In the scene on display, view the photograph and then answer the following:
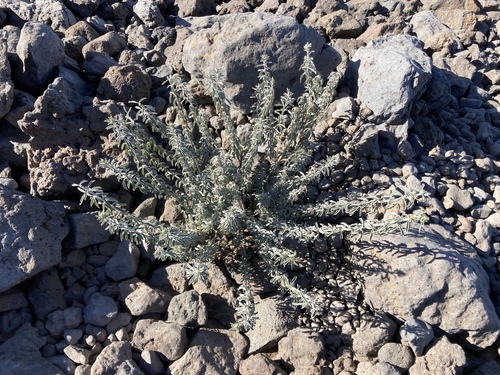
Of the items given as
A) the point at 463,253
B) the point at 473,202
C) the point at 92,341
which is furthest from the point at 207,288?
the point at 473,202

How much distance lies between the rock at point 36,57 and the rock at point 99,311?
1.71m

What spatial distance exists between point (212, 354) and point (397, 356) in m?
1.05

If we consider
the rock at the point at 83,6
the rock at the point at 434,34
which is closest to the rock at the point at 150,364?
the rock at the point at 83,6

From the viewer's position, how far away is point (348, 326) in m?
3.05

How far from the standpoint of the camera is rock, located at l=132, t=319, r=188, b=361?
9.63 ft

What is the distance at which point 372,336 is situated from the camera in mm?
2951

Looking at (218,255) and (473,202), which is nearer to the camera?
(218,255)

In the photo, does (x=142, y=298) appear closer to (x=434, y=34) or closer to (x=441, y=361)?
(x=441, y=361)

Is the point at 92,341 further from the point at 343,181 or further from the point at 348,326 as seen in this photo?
the point at 343,181

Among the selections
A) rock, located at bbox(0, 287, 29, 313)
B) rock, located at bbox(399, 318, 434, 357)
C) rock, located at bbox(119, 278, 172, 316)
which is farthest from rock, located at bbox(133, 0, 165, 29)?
rock, located at bbox(399, 318, 434, 357)

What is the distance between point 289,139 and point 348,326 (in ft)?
4.26

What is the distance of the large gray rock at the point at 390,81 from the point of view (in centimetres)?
370

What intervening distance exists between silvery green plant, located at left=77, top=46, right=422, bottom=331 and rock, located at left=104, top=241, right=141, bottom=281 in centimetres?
11

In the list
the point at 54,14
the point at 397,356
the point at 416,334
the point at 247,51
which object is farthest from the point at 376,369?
the point at 54,14
